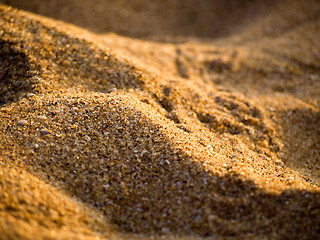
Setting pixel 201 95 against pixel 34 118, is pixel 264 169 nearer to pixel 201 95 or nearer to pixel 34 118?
pixel 201 95

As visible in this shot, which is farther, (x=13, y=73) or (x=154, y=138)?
(x=13, y=73)

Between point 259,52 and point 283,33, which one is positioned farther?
point 283,33

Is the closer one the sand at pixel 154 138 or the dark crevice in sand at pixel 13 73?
the sand at pixel 154 138

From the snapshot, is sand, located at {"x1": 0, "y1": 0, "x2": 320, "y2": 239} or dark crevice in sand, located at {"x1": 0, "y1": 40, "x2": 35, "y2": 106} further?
dark crevice in sand, located at {"x1": 0, "y1": 40, "x2": 35, "y2": 106}

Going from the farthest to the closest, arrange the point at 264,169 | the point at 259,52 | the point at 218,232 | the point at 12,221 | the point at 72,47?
the point at 259,52, the point at 72,47, the point at 264,169, the point at 218,232, the point at 12,221

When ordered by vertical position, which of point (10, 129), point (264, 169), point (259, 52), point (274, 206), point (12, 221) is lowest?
point (12, 221)

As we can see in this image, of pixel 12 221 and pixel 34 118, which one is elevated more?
pixel 34 118

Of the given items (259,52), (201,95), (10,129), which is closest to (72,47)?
(10,129)

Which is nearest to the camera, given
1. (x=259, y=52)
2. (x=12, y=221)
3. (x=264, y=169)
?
(x=12, y=221)
